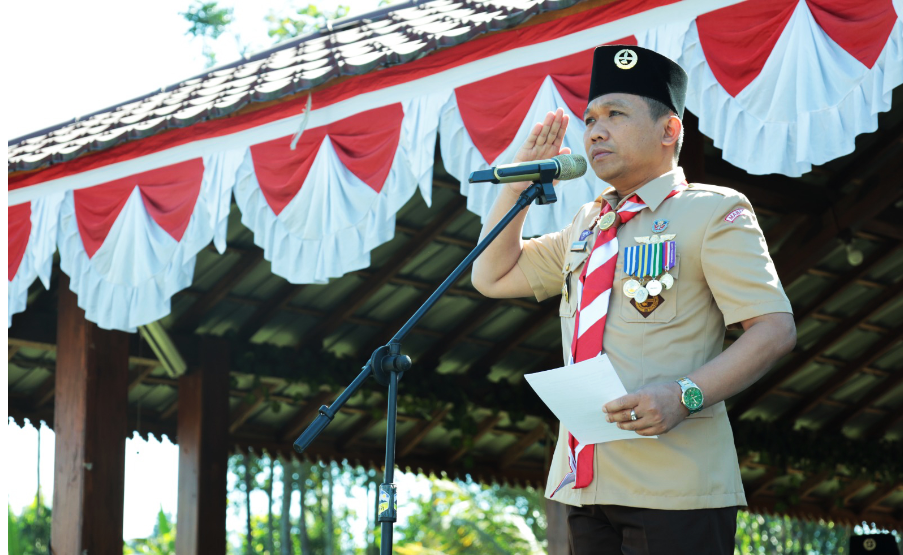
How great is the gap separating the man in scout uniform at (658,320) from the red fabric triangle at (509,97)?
1.39m

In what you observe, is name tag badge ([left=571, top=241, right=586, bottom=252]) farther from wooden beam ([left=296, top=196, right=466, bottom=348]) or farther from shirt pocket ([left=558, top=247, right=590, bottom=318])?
wooden beam ([left=296, top=196, right=466, bottom=348])

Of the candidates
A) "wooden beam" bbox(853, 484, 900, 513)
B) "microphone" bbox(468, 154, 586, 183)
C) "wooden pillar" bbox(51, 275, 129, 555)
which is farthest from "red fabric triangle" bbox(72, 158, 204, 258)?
"wooden beam" bbox(853, 484, 900, 513)

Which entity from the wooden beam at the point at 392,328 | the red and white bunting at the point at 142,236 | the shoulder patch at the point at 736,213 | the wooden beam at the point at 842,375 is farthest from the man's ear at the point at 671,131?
the wooden beam at the point at 842,375

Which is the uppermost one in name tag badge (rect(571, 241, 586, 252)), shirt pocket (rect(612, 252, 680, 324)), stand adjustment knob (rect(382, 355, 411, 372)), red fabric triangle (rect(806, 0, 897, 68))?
red fabric triangle (rect(806, 0, 897, 68))

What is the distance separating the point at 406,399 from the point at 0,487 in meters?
3.94

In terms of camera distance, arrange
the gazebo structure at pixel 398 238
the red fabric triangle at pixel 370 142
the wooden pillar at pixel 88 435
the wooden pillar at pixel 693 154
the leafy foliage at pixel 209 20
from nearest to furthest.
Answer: the gazebo structure at pixel 398 238 → the red fabric triangle at pixel 370 142 → the wooden pillar at pixel 693 154 → the wooden pillar at pixel 88 435 → the leafy foliage at pixel 209 20

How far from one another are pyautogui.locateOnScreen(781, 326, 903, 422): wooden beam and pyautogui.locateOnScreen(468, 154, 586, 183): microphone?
24.4ft

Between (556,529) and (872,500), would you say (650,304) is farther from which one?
(872,500)

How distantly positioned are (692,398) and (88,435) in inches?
164

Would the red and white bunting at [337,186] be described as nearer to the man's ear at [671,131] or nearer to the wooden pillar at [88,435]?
the wooden pillar at [88,435]

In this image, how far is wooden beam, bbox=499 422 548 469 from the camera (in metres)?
8.71

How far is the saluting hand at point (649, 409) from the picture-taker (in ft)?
6.45

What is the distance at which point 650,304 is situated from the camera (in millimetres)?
2219

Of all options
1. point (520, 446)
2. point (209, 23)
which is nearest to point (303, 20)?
point (209, 23)
